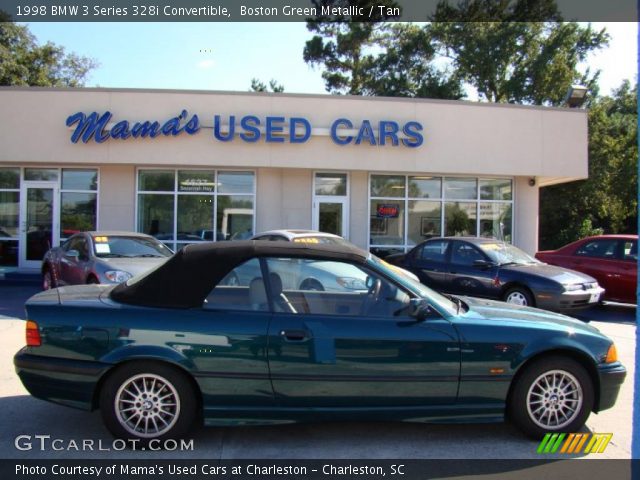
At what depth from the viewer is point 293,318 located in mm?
3996

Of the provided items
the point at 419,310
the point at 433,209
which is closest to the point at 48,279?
the point at 419,310

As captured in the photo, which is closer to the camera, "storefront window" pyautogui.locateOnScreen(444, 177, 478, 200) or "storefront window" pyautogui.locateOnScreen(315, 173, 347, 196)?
"storefront window" pyautogui.locateOnScreen(315, 173, 347, 196)

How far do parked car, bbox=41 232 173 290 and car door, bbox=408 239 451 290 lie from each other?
188 inches

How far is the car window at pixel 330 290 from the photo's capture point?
4113 millimetres

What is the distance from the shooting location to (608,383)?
4.26 metres

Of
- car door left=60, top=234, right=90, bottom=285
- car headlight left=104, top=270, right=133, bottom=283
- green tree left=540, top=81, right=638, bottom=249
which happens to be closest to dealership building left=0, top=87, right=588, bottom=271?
car door left=60, top=234, right=90, bottom=285

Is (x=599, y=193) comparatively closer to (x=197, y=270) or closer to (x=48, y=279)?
(x=48, y=279)

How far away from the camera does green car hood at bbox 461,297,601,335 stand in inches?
169

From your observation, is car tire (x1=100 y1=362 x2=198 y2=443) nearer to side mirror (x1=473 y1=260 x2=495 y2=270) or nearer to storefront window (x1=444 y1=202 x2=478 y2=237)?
side mirror (x1=473 y1=260 x2=495 y2=270)

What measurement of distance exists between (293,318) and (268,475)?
1.06 metres

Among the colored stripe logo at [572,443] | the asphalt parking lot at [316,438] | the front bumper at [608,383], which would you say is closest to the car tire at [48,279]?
the asphalt parking lot at [316,438]

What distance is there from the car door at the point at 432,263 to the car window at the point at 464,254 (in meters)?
0.17

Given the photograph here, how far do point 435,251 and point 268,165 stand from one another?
5.60m

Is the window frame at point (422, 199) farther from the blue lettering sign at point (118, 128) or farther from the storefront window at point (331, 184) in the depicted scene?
the blue lettering sign at point (118, 128)
